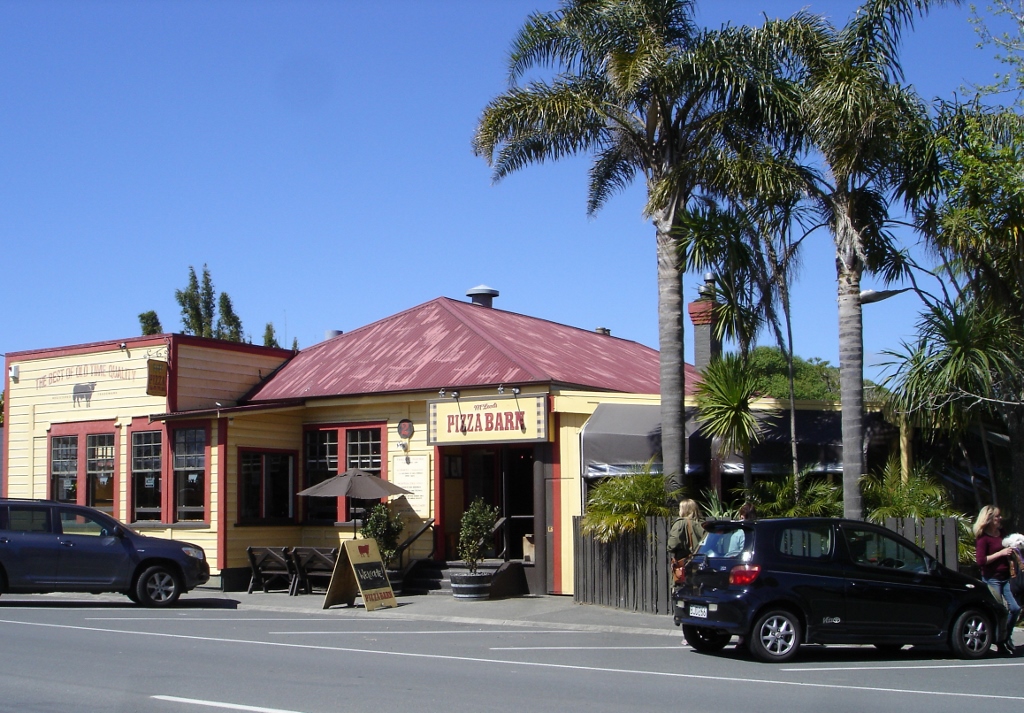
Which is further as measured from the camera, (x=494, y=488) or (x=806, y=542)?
(x=494, y=488)

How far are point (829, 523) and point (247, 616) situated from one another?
9171 mm

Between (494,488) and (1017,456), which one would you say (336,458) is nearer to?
(494,488)

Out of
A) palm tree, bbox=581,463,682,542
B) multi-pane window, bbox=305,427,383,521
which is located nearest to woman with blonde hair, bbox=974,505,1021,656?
palm tree, bbox=581,463,682,542

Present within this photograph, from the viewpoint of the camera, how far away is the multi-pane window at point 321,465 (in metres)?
21.8

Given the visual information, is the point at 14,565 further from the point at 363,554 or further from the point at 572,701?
the point at 572,701

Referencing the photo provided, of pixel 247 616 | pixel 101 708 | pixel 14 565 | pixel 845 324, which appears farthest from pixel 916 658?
pixel 14 565

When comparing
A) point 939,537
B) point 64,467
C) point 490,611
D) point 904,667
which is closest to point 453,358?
point 490,611

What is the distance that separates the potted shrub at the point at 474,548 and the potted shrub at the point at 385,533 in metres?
1.34

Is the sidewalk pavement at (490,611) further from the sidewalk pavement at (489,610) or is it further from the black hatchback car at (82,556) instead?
the black hatchback car at (82,556)

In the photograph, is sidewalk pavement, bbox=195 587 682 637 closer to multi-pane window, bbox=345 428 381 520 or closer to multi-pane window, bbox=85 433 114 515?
multi-pane window, bbox=345 428 381 520

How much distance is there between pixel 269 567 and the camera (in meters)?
20.4

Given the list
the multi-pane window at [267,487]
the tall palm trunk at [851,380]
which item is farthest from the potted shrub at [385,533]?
the tall palm trunk at [851,380]

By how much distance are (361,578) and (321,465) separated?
4962 millimetres

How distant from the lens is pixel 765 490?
16625mm
